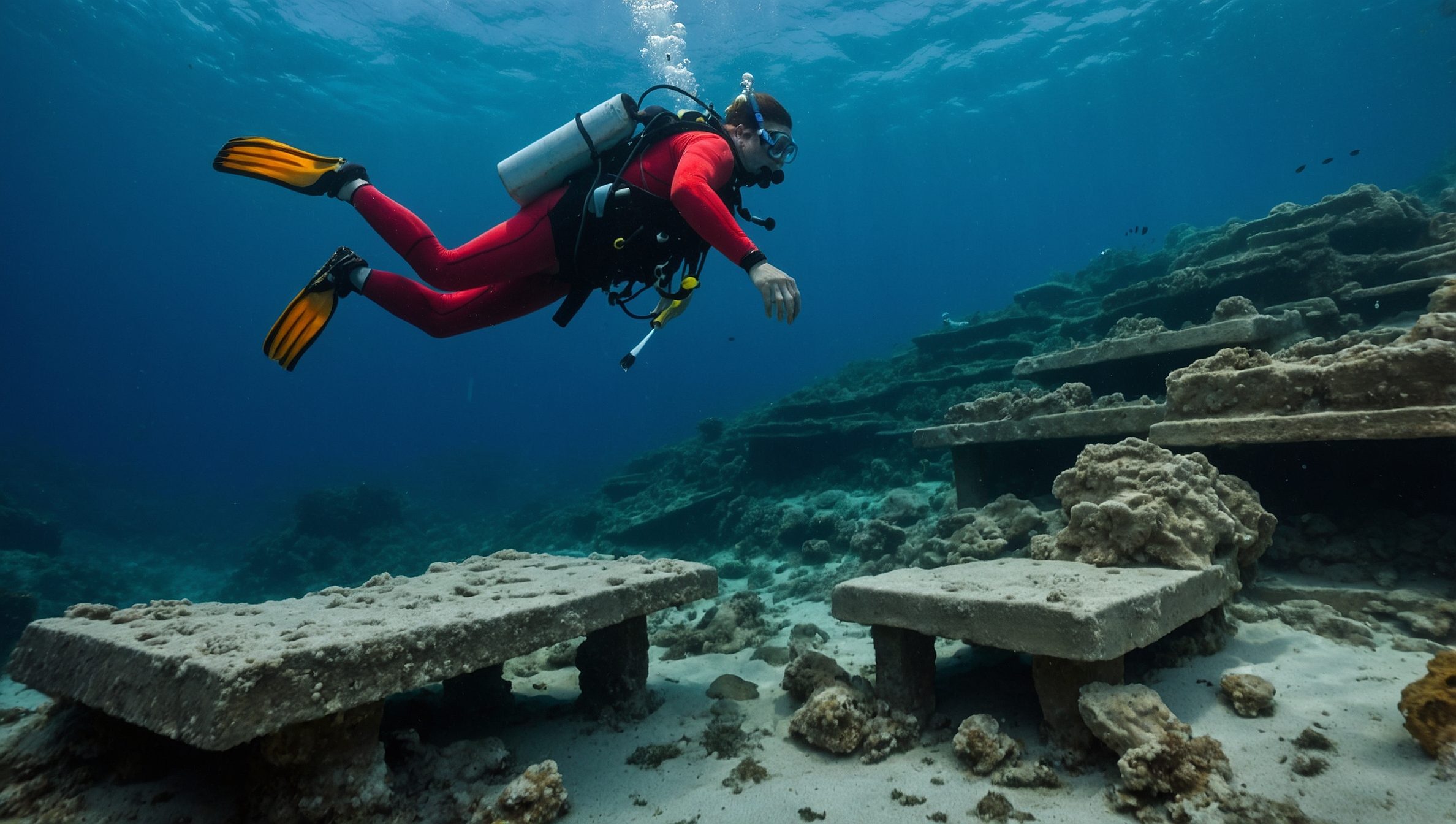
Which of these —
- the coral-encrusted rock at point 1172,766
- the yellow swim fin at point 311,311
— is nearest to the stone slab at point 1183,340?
the coral-encrusted rock at point 1172,766

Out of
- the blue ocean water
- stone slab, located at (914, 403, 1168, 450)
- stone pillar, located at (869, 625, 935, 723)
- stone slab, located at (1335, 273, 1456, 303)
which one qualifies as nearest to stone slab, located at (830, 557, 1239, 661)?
stone pillar, located at (869, 625, 935, 723)

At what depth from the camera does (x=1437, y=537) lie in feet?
11.9

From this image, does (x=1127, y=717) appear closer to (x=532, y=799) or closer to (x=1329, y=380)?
(x=532, y=799)

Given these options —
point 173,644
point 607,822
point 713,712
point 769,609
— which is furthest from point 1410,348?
point 173,644

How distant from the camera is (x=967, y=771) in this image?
246 cm

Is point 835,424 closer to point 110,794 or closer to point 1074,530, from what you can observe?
point 1074,530

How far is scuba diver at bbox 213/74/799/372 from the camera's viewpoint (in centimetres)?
395

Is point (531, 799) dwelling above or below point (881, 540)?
above

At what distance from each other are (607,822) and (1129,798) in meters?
1.98

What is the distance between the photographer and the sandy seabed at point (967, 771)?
1.99m

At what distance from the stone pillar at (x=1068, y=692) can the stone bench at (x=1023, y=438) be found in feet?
9.48

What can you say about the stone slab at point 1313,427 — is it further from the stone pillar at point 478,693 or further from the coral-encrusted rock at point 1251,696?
the stone pillar at point 478,693

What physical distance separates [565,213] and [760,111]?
169 centimetres

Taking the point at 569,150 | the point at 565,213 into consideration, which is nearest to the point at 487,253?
the point at 565,213
